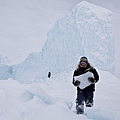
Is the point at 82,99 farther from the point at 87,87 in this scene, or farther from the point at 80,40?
the point at 80,40

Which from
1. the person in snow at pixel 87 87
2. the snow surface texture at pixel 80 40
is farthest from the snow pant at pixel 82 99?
the snow surface texture at pixel 80 40

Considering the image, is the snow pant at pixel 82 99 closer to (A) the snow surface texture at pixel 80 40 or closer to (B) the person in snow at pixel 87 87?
(B) the person in snow at pixel 87 87

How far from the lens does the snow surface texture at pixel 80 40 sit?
1127 inches

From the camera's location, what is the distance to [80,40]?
29.2m

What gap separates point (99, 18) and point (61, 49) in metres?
5.83

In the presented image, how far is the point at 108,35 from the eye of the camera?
98.4ft

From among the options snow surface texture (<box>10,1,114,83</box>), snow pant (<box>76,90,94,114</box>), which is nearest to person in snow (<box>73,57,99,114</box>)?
snow pant (<box>76,90,94,114</box>)

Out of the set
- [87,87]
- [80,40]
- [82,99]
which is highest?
[80,40]

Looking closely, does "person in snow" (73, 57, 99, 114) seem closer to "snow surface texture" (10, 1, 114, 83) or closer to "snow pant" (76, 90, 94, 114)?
"snow pant" (76, 90, 94, 114)

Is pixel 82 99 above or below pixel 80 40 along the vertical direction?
below

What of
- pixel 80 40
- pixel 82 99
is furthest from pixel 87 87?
pixel 80 40

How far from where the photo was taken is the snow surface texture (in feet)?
93.9

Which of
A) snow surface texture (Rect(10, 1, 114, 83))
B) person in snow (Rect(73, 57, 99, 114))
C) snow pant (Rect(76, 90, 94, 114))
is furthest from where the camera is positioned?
snow surface texture (Rect(10, 1, 114, 83))

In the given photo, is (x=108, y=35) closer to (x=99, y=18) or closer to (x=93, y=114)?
(x=99, y=18)
